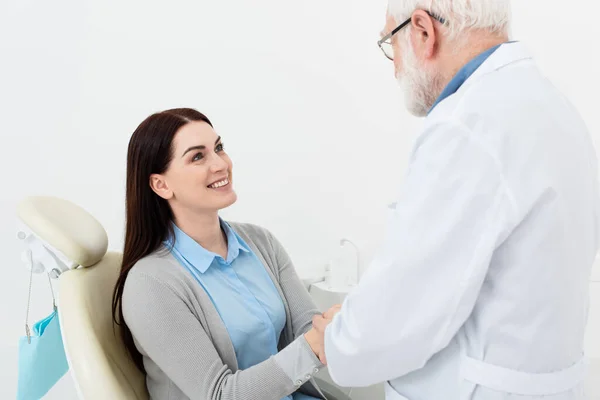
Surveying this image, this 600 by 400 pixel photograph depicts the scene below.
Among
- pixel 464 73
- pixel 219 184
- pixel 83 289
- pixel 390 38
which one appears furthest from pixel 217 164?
pixel 464 73

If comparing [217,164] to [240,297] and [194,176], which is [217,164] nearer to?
[194,176]

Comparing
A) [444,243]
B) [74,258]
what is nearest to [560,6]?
[444,243]

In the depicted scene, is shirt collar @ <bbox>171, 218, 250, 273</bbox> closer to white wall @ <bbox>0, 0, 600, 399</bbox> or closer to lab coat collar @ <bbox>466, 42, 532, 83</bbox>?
white wall @ <bbox>0, 0, 600, 399</bbox>

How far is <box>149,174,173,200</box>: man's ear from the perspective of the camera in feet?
4.62

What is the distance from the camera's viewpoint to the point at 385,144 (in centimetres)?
265

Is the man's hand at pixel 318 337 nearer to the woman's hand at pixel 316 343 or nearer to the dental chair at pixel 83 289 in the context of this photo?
the woman's hand at pixel 316 343

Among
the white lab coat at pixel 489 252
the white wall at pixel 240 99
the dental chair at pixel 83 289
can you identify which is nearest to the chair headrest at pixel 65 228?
the dental chair at pixel 83 289

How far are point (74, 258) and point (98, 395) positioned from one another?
1.13ft

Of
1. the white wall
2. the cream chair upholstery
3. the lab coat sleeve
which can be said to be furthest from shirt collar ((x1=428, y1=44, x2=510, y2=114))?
the white wall

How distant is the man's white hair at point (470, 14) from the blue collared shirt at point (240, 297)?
0.79m

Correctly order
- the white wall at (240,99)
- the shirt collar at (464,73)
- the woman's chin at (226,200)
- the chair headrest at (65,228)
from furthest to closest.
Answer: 1. the white wall at (240,99)
2. the woman's chin at (226,200)
3. the chair headrest at (65,228)
4. the shirt collar at (464,73)

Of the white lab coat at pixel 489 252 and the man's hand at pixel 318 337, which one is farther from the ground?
the white lab coat at pixel 489 252

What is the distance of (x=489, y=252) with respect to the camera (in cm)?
81

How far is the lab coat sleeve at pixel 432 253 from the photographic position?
2.66ft
